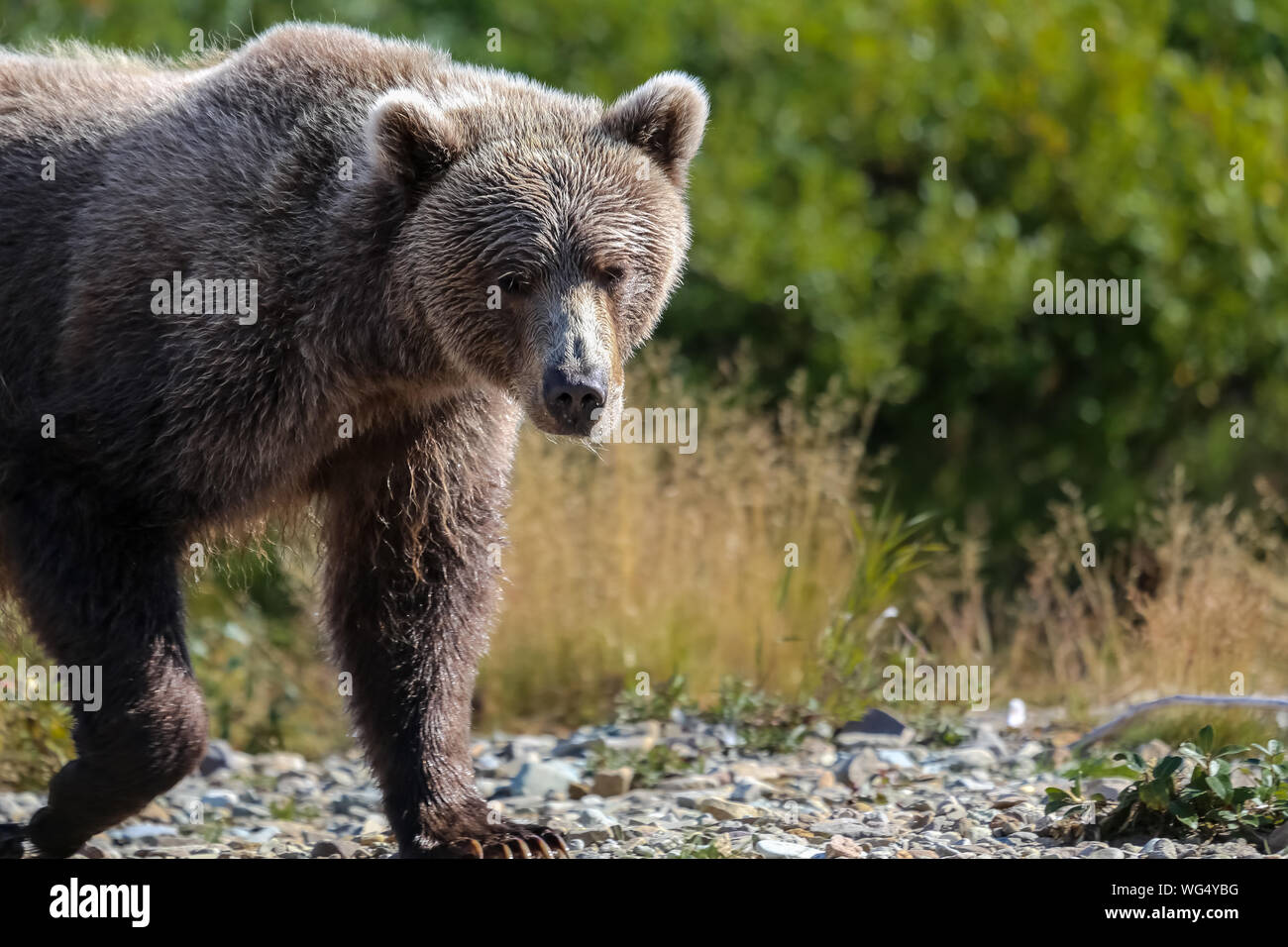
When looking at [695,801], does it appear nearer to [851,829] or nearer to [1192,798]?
[851,829]

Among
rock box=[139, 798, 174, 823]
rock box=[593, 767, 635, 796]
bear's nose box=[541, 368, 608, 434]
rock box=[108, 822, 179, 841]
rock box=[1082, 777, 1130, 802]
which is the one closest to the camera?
bear's nose box=[541, 368, 608, 434]

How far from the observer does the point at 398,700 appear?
6012mm

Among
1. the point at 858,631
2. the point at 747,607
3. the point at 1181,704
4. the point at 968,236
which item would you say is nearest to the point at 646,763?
the point at 858,631

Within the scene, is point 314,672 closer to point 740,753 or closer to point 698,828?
point 740,753

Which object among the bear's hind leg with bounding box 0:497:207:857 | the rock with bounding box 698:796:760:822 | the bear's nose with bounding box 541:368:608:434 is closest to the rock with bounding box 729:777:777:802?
the rock with bounding box 698:796:760:822

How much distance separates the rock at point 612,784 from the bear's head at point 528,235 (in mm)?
2003

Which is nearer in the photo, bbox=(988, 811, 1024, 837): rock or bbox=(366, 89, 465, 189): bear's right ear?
bbox=(366, 89, 465, 189): bear's right ear

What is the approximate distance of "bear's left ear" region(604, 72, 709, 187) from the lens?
19.0ft

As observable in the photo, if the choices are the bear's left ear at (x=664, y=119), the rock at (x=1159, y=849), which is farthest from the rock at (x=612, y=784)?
the bear's left ear at (x=664, y=119)

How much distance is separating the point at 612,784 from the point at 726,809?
0.86 metres

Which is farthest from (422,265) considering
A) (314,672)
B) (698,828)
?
(314,672)

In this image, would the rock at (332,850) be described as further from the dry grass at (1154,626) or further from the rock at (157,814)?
the dry grass at (1154,626)

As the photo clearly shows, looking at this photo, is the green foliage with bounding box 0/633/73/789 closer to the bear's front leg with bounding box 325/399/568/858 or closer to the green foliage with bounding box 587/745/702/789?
the bear's front leg with bounding box 325/399/568/858
